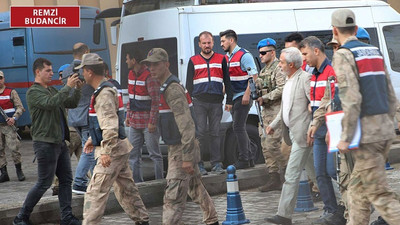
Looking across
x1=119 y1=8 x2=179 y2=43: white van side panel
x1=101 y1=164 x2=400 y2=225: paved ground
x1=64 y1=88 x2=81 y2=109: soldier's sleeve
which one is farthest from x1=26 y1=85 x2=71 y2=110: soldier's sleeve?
x1=119 y1=8 x2=179 y2=43: white van side panel

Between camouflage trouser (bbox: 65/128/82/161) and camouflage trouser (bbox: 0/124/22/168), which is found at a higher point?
camouflage trouser (bbox: 0/124/22/168)

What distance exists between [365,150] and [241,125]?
5.38 meters

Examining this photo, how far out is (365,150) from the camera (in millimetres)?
6434

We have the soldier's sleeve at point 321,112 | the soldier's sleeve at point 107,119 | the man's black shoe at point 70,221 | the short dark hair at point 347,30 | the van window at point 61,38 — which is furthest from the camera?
the van window at point 61,38

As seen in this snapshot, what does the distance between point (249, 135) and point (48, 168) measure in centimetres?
465

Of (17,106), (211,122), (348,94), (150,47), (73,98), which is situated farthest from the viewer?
(150,47)

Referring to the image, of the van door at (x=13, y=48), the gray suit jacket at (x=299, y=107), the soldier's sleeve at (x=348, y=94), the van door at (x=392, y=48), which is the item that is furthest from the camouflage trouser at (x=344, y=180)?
the van door at (x=13, y=48)

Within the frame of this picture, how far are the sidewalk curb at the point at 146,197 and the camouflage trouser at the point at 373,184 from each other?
12.5 feet

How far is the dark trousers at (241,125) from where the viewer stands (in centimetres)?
1174

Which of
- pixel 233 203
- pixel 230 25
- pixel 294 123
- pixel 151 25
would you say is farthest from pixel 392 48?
pixel 233 203

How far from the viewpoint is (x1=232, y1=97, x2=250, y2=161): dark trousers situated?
11.7 meters

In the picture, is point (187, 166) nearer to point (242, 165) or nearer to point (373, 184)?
point (373, 184)

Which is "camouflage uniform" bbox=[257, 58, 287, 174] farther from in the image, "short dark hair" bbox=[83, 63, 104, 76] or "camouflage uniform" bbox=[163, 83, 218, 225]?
"short dark hair" bbox=[83, 63, 104, 76]

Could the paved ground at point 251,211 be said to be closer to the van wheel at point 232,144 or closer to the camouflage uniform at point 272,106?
the camouflage uniform at point 272,106
